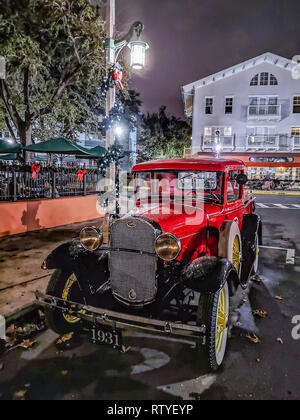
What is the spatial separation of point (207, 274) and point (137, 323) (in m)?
0.80

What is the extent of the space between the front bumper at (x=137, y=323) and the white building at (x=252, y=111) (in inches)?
1184

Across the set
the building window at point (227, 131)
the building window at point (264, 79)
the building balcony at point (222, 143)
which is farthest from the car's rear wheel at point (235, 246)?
the building window at point (264, 79)

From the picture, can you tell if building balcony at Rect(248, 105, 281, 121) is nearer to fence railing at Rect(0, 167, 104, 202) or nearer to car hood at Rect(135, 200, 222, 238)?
fence railing at Rect(0, 167, 104, 202)

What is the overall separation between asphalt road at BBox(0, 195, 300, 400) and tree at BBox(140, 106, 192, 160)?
3614 cm

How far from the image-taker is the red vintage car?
264 cm

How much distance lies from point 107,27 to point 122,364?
257 inches

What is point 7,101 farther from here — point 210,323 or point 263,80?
point 263,80

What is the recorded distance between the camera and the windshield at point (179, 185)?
13.8ft

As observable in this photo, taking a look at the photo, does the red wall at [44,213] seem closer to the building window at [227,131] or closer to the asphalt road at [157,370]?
the asphalt road at [157,370]

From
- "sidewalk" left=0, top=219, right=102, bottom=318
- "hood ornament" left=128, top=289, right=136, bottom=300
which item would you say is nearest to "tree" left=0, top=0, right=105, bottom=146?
"sidewalk" left=0, top=219, right=102, bottom=318

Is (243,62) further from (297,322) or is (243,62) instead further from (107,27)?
(297,322)

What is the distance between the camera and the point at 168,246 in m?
2.83

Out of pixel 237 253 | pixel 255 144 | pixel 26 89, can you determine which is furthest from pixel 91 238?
pixel 255 144
